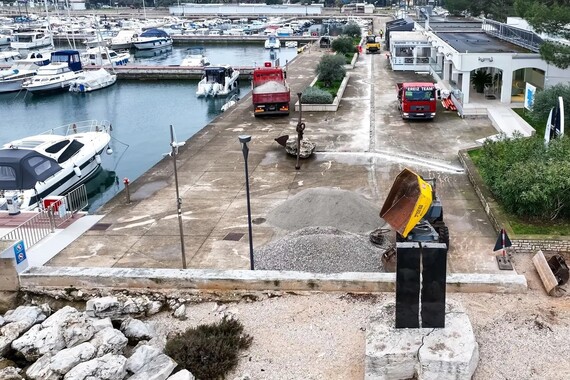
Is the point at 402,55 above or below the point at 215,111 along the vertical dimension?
above

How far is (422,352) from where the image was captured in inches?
358

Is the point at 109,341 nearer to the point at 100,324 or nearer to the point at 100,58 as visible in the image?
the point at 100,324

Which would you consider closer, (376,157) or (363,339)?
(363,339)

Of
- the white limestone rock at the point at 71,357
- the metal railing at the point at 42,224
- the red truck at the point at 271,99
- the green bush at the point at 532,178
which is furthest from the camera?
the red truck at the point at 271,99

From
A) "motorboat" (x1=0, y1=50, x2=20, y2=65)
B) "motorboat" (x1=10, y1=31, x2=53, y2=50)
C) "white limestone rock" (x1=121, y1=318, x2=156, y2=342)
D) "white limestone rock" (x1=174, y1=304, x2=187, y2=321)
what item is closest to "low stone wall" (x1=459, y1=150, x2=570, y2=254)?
"white limestone rock" (x1=174, y1=304, x2=187, y2=321)

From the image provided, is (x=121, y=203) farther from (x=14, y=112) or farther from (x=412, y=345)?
(x=14, y=112)

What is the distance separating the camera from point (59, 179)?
24453 mm

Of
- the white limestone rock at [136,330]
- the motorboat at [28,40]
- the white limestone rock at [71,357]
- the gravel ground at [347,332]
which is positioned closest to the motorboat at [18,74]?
the motorboat at [28,40]

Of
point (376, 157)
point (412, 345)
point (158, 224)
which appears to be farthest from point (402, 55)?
point (412, 345)

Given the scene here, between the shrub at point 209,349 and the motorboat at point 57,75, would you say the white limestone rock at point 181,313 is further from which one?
the motorboat at point 57,75

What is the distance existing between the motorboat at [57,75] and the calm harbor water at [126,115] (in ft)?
2.96

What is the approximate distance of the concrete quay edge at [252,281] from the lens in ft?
39.4

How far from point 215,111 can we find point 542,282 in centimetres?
3714

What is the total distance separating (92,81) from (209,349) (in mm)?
50784
